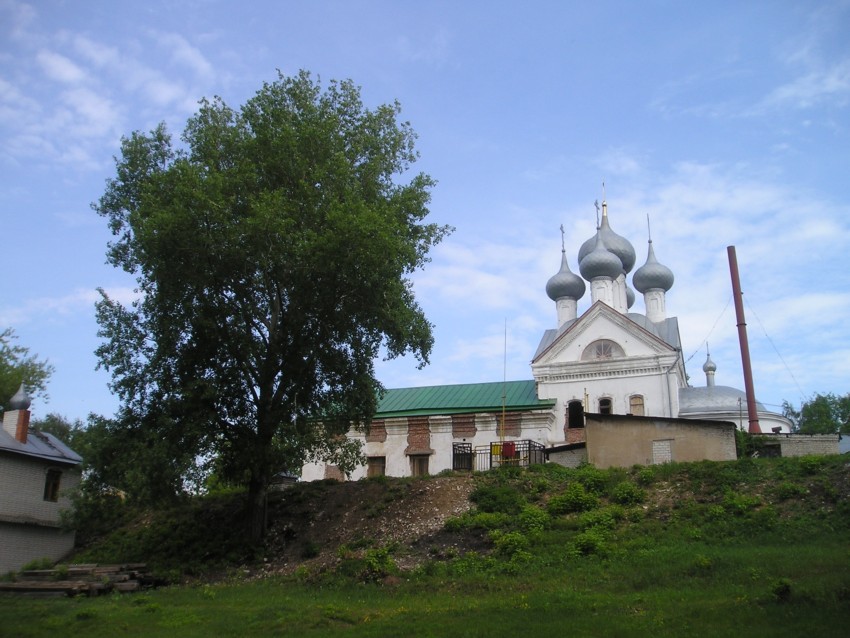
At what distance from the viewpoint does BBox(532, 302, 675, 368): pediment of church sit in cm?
3631

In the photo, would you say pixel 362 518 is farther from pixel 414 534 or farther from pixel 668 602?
pixel 668 602

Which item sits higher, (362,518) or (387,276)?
(387,276)

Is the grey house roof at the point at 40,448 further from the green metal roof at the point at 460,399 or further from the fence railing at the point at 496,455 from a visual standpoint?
the fence railing at the point at 496,455

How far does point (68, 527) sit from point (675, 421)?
19.2 m

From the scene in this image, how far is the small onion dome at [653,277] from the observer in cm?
4197

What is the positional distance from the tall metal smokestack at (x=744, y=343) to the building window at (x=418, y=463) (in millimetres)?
13277

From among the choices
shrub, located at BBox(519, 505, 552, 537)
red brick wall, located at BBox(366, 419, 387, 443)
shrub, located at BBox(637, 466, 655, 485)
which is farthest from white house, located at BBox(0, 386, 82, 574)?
shrub, located at BBox(637, 466, 655, 485)

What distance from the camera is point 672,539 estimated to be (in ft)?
60.7

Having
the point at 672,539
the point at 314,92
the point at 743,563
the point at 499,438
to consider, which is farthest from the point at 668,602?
the point at 499,438

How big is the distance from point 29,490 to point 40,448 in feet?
5.48

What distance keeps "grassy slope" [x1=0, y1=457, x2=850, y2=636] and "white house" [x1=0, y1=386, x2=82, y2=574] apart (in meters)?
3.76

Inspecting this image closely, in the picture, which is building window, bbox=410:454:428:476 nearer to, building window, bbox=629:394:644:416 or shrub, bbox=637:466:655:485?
building window, bbox=629:394:644:416

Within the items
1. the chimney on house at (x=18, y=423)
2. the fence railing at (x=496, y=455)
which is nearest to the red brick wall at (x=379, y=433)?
the fence railing at (x=496, y=455)

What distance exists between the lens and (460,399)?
123 feet
